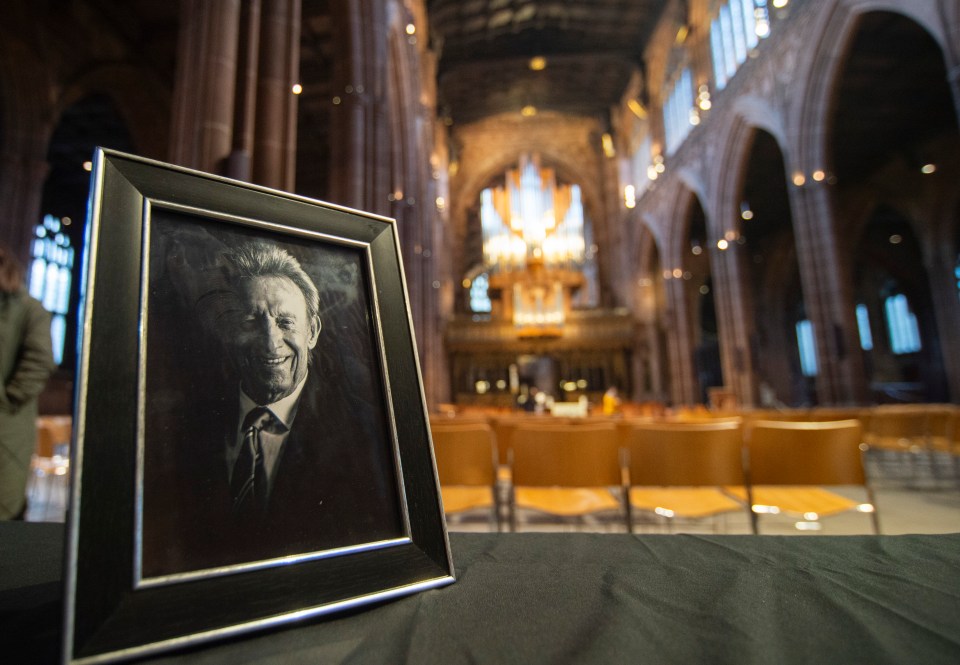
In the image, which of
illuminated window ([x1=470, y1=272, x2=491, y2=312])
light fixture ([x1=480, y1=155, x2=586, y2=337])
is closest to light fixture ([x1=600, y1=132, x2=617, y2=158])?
light fixture ([x1=480, y1=155, x2=586, y2=337])

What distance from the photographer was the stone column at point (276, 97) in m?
4.80

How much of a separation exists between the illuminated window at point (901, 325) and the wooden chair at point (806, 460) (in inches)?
966

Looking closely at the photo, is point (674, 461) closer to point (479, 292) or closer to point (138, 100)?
point (138, 100)

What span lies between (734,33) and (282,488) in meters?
17.4

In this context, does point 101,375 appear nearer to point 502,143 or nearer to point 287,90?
point 287,90

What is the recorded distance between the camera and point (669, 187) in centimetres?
1769

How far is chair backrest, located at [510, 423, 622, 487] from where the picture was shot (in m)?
2.66

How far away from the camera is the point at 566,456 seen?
2705 mm

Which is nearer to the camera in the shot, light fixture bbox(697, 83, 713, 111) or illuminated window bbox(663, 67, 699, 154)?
light fixture bbox(697, 83, 713, 111)

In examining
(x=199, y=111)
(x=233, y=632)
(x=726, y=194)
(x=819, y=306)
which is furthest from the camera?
(x=726, y=194)

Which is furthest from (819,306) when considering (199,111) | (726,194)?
(199,111)

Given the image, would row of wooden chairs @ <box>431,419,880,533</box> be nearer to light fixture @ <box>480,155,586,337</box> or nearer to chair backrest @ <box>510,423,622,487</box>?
chair backrest @ <box>510,423,622,487</box>

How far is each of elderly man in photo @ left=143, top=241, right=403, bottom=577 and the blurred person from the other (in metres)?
2.05

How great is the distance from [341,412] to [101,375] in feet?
0.93
